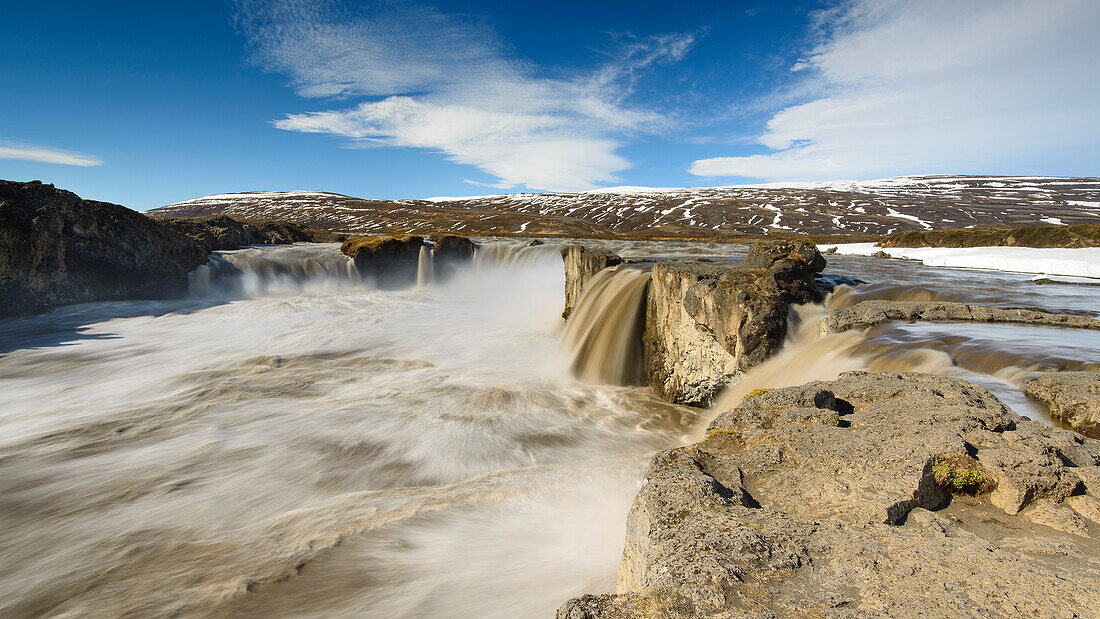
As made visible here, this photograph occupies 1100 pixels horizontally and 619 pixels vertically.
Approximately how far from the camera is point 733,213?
81.8 m

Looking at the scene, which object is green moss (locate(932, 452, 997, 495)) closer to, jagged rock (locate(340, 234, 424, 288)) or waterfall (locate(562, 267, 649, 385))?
waterfall (locate(562, 267, 649, 385))

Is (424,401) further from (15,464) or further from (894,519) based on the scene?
(894,519)

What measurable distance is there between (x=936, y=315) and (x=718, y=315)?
3541mm

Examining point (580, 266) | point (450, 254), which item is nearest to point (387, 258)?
point (450, 254)

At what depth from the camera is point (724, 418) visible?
12.3 ft

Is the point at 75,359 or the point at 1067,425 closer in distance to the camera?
the point at 1067,425

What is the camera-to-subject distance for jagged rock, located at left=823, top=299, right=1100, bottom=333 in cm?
698

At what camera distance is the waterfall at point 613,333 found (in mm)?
10148

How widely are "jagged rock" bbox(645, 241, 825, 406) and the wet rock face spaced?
19.7 meters

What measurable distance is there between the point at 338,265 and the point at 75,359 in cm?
1367

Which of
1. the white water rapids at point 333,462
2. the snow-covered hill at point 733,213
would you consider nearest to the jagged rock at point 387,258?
the white water rapids at point 333,462

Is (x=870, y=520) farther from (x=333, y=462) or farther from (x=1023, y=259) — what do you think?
(x=1023, y=259)

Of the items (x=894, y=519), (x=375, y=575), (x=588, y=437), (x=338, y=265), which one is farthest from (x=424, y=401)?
(x=338, y=265)

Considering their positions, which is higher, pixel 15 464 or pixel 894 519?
pixel 894 519
